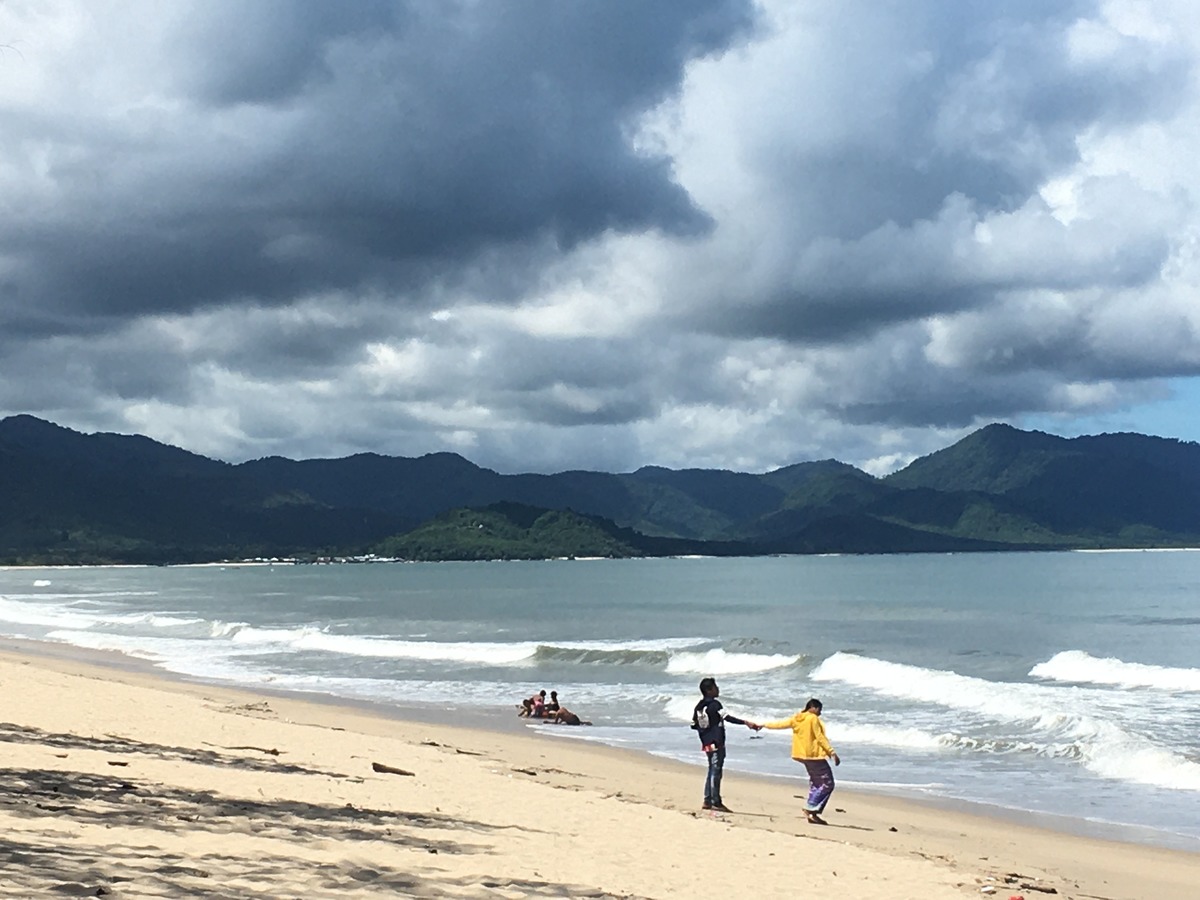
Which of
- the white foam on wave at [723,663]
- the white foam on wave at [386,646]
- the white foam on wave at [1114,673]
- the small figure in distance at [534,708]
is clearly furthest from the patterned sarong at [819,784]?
the white foam on wave at [386,646]

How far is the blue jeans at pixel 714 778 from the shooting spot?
15797 mm

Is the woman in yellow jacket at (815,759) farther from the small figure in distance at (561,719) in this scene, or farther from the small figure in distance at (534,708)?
the small figure in distance at (534,708)

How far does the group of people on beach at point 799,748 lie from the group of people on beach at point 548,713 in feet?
34.9

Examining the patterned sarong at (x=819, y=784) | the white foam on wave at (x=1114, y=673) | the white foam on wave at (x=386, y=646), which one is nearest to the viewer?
the patterned sarong at (x=819, y=784)

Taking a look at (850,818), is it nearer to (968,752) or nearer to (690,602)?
(968,752)

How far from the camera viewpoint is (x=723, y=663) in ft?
141

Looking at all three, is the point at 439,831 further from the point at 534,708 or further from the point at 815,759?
the point at 534,708

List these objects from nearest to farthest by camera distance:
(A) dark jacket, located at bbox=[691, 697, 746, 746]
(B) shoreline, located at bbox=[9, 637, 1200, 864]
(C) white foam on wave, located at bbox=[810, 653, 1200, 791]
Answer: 1. (B) shoreline, located at bbox=[9, 637, 1200, 864]
2. (A) dark jacket, located at bbox=[691, 697, 746, 746]
3. (C) white foam on wave, located at bbox=[810, 653, 1200, 791]

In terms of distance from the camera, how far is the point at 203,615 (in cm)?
7606

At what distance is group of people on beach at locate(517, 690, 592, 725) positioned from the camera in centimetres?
→ 2652

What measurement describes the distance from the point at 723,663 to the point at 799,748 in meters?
27.9

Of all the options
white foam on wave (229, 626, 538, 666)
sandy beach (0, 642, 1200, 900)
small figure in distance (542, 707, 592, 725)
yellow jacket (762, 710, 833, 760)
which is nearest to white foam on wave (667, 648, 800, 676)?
white foam on wave (229, 626, 538, 666)

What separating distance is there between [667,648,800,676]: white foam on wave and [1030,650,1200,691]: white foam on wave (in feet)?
29.5

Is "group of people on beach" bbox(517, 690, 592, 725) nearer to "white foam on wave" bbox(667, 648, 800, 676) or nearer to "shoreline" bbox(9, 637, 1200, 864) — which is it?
"shoreline" bbox(9, 637, 1200, 864)
